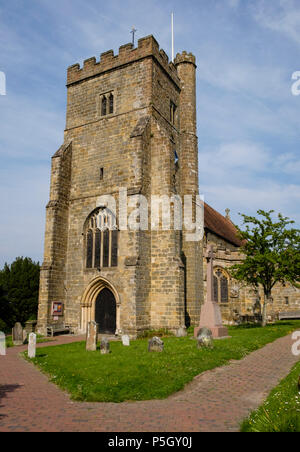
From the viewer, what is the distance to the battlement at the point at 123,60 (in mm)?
21547

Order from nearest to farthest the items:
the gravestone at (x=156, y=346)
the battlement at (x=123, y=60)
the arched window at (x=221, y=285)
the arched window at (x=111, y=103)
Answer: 1. the gravestone at (x=156, y=346)
2. the battlement at (x=123, y=60)
3. the arched window at (x=111, y=103)
4. the arched window at (x=221, y=285)

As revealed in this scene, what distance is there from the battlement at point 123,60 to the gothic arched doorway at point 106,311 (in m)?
14.0

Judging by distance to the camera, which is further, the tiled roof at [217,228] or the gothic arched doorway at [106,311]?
the tiled roof at [217,228]

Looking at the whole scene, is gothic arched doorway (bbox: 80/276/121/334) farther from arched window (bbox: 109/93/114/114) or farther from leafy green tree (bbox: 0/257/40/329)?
arched window (bbox: 109/93/114/114)

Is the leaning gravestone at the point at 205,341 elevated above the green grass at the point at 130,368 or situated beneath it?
elevated above

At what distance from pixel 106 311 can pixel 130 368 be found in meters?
10.5

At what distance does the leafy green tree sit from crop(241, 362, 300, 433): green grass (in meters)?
22.3

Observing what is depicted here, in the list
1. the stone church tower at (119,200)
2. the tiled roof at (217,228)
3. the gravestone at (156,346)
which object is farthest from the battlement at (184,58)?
the gravestone at (156,346)

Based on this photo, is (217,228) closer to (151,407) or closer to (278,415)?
(151,407)

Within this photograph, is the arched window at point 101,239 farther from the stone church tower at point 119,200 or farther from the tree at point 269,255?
the tree at point 269,255

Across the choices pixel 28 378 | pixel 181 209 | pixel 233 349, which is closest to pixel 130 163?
pixel 181 209

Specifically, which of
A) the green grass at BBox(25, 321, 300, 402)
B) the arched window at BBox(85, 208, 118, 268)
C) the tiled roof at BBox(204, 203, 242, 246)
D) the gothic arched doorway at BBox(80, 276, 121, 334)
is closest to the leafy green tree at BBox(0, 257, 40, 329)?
the gothic arched doorway at BBox(80, 276, 121, 334)

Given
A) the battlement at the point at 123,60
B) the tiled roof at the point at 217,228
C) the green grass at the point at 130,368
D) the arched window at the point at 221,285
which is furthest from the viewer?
the tiled roof at the point at 217,228

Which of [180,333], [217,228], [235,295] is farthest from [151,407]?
[217,228]
